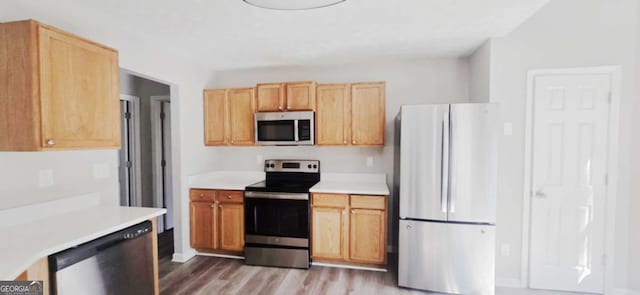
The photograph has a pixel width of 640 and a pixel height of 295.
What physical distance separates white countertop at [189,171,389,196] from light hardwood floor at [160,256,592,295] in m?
0.85

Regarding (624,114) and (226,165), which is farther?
(226,165)

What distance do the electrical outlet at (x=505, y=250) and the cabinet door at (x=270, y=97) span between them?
2.66m

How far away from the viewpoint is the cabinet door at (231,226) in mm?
3074

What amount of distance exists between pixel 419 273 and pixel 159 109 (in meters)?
3.88

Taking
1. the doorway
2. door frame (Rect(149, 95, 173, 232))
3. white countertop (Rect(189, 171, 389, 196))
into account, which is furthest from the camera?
door frame (Rect(149, 95, 173, 232))

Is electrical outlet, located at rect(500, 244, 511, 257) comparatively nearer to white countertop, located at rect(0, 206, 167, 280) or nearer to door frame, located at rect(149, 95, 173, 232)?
white countertop, located at rect(0, 206, 167, 280)

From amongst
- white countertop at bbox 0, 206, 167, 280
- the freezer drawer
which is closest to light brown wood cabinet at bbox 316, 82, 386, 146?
the freezer drawer

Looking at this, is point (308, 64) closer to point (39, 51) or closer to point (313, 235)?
point (313, 235)

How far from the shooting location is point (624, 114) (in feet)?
7.64

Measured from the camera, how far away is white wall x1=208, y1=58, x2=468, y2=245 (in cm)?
318

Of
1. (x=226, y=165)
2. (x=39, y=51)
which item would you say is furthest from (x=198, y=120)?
(x=39, y=51)

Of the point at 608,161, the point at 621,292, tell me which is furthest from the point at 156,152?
the point at 621,292

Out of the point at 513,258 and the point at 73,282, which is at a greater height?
the point at 73,282

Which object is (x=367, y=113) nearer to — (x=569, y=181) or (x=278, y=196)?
(x=278, y=196)
